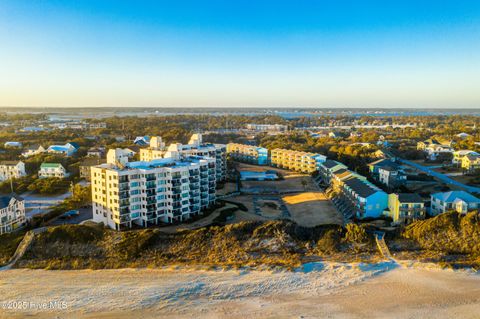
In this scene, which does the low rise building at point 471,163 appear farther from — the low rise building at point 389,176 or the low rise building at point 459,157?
the low rise building at point 389,176

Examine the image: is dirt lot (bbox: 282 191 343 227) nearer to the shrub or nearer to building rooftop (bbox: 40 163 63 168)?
the shrub

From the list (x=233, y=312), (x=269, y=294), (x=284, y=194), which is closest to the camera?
(x=233, y=312)

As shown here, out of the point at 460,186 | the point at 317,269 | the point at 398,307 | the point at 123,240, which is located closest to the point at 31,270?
the point at 123,240

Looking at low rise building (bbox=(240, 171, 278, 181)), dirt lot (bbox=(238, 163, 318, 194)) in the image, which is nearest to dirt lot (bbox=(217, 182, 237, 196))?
dirt lot (bbox=(238, 163, 318, 194))

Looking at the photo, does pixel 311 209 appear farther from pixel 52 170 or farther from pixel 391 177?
pixel 52 170

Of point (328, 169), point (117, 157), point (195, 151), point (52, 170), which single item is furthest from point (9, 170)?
point (328, 169)

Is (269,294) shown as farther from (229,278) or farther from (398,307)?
(398,307)
